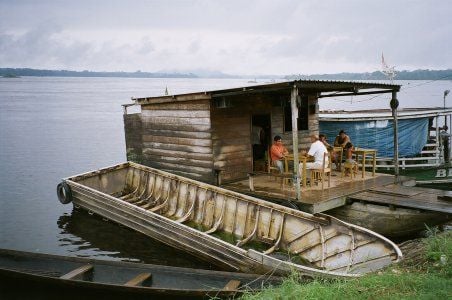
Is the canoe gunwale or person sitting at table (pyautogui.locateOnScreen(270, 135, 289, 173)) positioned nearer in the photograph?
the canoe gunwale

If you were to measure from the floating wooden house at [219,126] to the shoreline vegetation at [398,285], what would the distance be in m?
6.57

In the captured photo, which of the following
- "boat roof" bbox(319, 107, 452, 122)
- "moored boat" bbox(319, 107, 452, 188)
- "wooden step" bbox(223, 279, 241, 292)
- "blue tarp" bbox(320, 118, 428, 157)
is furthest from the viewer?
"blue tarp" bbox(320, 118, 428, 157)

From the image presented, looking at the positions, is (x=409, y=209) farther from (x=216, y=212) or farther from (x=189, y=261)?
(x=189, y=261)

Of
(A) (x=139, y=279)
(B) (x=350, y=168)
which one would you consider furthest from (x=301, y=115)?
(A) (x=139, y=279)

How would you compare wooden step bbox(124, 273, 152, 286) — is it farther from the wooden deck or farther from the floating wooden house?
the floating wooden house

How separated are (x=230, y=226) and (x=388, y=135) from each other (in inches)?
422

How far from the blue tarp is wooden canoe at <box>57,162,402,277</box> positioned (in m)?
9.64

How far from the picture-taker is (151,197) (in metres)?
13.9

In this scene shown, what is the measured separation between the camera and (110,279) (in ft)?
27.7

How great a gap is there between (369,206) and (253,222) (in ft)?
10.8

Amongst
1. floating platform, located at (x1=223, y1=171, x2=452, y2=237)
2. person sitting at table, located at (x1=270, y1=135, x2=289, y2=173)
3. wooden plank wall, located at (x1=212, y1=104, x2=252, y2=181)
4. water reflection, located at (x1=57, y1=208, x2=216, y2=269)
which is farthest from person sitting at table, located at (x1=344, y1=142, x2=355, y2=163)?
water reflection, located at (x1=57, y1=208, x2=216, y2=269)

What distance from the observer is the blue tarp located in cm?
1812

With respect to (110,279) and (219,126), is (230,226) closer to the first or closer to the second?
(110,279)

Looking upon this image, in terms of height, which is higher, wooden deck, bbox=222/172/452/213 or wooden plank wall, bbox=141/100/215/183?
wooden plank wall, bbox=141/100/215/183
